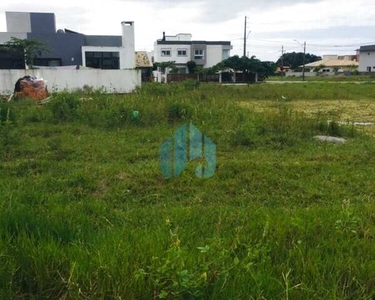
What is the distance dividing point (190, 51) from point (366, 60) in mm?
29657

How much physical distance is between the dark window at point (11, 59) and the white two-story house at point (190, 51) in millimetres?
24524

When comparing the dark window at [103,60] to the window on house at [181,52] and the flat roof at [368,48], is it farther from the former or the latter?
the flat roof at [368,48]

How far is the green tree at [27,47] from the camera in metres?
28.2

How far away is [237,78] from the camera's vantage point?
42375mm

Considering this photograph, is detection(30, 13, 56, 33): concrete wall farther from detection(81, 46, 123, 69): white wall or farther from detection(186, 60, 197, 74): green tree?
detection(186, 60, 197, 74): green tree

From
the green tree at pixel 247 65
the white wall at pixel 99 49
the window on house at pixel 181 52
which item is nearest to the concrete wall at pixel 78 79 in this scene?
the white wall at pixel 99 49

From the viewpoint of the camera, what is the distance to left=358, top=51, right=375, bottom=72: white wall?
191 feet

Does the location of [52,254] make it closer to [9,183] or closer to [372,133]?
[9,183]

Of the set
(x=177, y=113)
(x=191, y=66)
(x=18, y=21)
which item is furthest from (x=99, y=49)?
(x=177, y=113)

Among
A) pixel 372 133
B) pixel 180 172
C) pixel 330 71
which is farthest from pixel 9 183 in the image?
pixel 330 71

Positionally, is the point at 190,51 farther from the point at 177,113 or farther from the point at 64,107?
the point at 177,113

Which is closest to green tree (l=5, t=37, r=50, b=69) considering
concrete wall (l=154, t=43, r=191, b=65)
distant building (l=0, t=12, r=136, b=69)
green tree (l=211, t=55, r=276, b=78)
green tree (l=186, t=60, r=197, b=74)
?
distant building (l=0, t=12, r=136, b=69)

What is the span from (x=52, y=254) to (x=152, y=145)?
15.6 ft

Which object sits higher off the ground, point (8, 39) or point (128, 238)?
point (8, 39)
